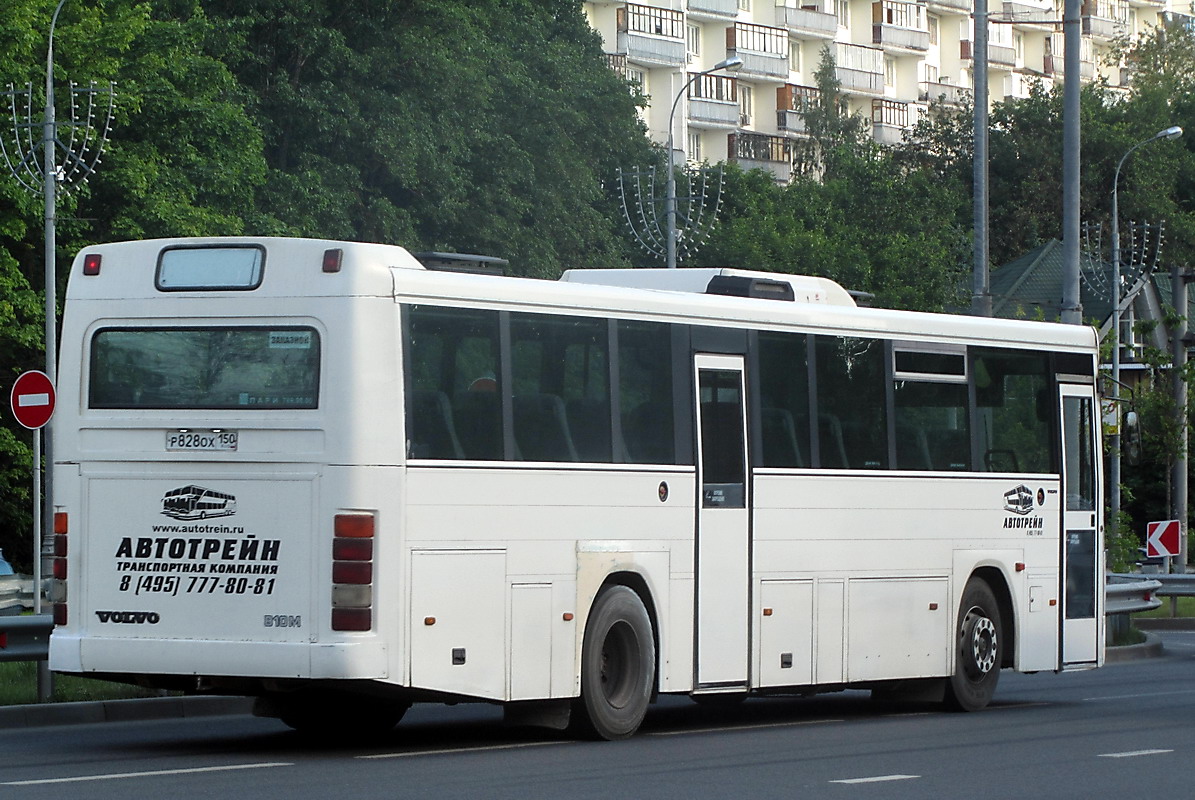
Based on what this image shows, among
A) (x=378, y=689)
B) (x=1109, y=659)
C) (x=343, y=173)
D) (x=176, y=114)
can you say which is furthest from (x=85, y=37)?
(x=378, y=689)

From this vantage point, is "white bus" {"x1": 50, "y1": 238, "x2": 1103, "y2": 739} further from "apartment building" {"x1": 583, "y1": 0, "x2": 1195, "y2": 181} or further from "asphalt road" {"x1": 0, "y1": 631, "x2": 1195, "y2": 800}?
"apartment building" {"x1": 583, "y1": 0, "x2": 1195, "y2": 181}

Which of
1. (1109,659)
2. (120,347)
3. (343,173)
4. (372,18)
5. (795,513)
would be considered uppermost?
(372,18)

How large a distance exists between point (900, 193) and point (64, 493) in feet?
213

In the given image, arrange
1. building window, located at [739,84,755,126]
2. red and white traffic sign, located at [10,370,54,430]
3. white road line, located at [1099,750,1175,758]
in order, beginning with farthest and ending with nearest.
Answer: building window, located at [739,84,755,126]
red and white traffic sign, located at [10,370,54,430]
white road line, located at [1099,750,1175,758]

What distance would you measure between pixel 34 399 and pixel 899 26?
9870 centimetres

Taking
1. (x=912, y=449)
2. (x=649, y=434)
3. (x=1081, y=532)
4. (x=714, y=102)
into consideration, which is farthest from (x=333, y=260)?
(x=714, y=102)

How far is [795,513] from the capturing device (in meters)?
16.2

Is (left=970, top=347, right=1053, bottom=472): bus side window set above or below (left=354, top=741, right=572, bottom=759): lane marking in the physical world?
above

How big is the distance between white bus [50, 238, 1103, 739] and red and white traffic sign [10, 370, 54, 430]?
25.3 feet

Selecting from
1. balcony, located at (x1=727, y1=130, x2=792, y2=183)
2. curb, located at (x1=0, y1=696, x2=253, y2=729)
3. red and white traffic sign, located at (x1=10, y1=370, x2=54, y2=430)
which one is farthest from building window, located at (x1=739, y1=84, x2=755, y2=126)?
curb, located at (x1=0, y1=696, x2=253, y2=729)

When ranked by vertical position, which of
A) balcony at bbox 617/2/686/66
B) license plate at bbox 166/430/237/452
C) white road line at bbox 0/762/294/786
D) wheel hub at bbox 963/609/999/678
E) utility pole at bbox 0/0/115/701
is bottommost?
white road line at bbox 0/762/294/786

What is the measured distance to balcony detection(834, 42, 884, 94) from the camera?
111688 millimetres

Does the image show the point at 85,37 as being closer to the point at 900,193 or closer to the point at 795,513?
the point at 795,513

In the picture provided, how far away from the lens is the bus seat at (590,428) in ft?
47.4
